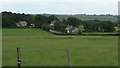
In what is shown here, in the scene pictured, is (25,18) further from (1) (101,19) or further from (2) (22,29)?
(1) (101,19)

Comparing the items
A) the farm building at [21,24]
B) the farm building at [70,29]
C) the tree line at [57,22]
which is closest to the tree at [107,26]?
the tree line at [57,22]

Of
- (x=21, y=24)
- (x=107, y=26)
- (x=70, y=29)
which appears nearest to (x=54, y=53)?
(x=21, y=24)

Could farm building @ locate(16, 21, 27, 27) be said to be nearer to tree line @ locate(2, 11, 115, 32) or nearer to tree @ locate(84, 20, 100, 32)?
tree line @ locate(2, 11, 115, 32)

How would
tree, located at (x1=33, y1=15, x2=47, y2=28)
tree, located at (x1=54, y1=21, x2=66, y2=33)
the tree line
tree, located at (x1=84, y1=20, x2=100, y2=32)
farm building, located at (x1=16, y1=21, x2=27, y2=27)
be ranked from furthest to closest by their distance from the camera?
tree, located at (x1=54, y1=21, x2=66, y2=33) → tree, located at (x1=33, y1=15, x2=47, y2=28) → farm building, located at (x1=16, y1=21, x2=27, y2=27) → tree, located at (x1=84, y1=20, x2=100, y2=32) → the tree line

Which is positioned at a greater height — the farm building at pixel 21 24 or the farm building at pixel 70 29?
the farm building at pixel 21 24

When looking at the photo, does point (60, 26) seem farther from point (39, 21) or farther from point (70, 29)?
point (39, 21)

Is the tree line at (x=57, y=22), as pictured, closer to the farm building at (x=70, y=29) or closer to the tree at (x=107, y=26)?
the tree at (x=107, y=26)

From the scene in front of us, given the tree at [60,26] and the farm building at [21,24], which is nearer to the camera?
the farm building at [21,24]

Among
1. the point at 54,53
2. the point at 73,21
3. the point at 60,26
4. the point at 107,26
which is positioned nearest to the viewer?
the point at 54,53

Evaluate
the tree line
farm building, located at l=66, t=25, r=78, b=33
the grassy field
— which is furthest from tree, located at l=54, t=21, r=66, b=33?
the grassy field
